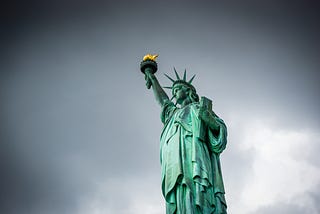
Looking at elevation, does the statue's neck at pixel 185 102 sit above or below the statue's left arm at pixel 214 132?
above

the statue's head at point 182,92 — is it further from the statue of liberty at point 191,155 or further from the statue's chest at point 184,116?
the statue's chest at point 184,116

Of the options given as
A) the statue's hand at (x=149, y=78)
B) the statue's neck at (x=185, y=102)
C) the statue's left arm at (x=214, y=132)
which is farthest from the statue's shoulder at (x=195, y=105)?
the statue's hand at (x=149, y=78)

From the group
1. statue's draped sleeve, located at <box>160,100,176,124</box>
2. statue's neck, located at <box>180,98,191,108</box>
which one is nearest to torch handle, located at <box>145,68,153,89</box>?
statue's draped sleeve, located at <box>160,100,176,124</box>

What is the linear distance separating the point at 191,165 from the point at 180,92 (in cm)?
266

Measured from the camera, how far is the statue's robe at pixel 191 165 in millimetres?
10482

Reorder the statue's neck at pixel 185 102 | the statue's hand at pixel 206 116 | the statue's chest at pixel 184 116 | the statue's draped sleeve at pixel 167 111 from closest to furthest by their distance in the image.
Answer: the statue's hand at pixel 206 116
the statue's chest at pixel 184 116
the statue's neck at pixel 185 102
the statue's draped sleeve at pixel 167 111

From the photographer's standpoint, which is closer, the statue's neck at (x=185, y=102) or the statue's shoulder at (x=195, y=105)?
the statue's shoulder at (x=195, y=105)

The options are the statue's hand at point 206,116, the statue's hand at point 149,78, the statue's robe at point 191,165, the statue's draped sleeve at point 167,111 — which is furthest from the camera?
the statue's hand at point 149,78

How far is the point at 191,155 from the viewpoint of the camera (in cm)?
1124

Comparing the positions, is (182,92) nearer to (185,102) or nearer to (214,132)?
(185,102)

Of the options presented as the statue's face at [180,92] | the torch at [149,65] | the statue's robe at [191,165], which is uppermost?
the torch at [149,65]

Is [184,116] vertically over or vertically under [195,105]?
under

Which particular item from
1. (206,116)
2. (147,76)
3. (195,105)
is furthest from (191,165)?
(147,76)

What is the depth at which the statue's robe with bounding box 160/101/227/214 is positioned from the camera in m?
10.5
